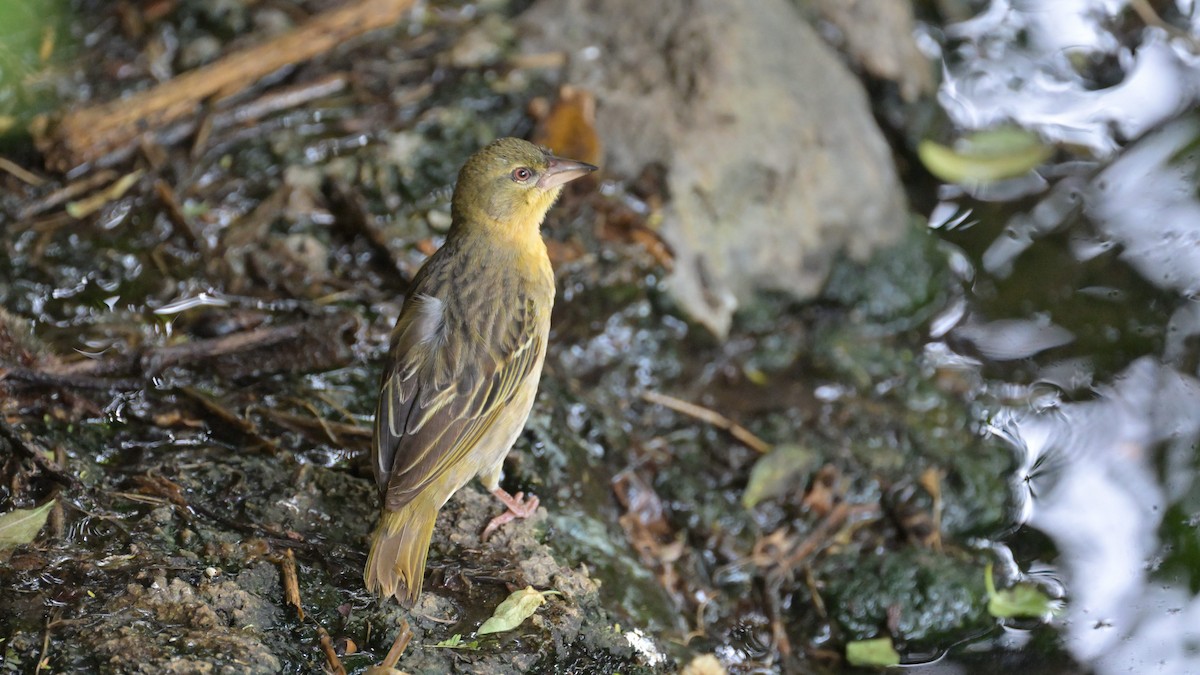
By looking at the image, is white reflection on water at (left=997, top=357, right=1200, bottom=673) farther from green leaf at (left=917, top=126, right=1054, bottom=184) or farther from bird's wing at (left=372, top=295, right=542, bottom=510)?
bird's wing at (left=372, top=295, right=542, bottom=510)

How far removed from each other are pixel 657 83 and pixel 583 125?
0.53 metres

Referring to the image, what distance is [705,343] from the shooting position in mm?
5562

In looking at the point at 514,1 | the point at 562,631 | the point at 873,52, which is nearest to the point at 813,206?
the point at 873,52

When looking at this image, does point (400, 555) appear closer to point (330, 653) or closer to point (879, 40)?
point (330, 653)

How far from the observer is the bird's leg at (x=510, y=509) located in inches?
153

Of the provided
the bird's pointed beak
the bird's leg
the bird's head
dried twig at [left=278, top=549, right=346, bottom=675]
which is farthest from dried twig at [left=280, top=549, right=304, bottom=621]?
the bird's pointed beak

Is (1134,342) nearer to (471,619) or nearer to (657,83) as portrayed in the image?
(657,83)

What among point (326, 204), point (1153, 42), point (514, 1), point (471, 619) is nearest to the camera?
point (471, 619)

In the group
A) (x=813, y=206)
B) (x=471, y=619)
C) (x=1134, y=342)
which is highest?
(x=471, y=619)

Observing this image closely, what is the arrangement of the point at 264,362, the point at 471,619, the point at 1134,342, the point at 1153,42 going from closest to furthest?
the point at 471,619
the point at 264,362
the point at 1134,342
the point at 1153,42

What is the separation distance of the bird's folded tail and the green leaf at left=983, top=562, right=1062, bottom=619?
2403 mm

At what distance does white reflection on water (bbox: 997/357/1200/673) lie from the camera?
444cm

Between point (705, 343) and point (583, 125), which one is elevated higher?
point (583, 125)

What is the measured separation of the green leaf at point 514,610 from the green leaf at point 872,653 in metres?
1.47
